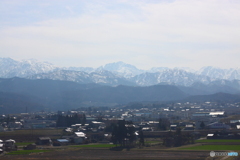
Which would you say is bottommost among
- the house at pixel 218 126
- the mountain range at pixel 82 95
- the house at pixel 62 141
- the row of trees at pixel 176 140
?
the house at pixel 62 141

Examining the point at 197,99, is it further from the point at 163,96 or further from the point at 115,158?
the point at 115,158

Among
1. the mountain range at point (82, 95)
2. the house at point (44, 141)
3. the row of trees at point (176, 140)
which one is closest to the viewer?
the row of trees at point (176, 140)

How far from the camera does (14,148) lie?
4012 centimetres

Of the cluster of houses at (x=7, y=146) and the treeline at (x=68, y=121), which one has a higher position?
the treeline at (x=68, y=121)

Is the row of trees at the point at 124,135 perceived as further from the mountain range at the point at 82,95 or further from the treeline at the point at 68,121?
the mountain range at the point at 82,95

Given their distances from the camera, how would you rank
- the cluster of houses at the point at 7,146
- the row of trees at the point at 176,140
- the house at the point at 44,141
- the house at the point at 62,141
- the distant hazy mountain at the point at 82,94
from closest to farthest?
1. the cluster of houses at the point at 7,146
2. the row of trees at the point at 176,140
3. the house at the point at 62,141
4. the house at the point at 44,141
5. the distant hazy mountain at the point at 82,94

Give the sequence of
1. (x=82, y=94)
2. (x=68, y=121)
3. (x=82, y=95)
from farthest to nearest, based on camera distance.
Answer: (x=82, y=94)
(x=82, y=95)
(x=68, y=121)

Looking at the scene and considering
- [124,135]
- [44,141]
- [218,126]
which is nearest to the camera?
[124,135]

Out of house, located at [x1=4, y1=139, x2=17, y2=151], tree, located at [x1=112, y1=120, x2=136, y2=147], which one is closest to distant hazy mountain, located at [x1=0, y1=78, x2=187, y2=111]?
tree, located at [x1=112, y1=120, x2=136, y2=147]

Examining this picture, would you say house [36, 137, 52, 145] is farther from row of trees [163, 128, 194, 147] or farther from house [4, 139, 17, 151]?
row of trees [163, 128, 194, 147]

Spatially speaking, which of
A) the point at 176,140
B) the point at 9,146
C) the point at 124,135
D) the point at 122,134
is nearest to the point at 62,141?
the point at 9,146

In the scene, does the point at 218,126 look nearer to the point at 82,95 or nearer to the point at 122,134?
the point at 122,134

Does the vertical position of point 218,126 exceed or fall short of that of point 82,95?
it falls short

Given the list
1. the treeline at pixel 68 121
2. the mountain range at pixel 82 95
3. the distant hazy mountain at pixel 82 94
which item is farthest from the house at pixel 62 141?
the distant hazy mountain at pixel 82 94
